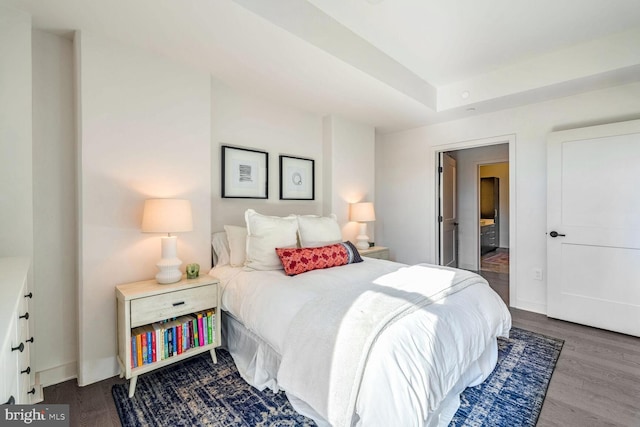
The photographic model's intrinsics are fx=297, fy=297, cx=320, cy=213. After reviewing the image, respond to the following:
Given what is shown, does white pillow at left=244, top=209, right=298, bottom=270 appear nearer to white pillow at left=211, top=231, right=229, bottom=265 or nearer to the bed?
the bed

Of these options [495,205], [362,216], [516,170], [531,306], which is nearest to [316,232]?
[362,216]

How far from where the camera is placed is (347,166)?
3.92 metres

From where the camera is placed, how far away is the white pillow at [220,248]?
8.86 ft

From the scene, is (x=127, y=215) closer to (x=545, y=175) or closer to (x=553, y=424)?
(x=553, y=424)

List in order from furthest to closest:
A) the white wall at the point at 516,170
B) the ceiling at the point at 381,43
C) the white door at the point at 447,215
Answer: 1. the white door at the point at 447,215
2. the white wall at the point at 516,170
3. the ceiling at the point at 381,43

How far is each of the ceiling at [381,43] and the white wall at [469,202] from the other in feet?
7.43

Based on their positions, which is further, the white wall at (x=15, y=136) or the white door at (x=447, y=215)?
Answer: the white door at (x=447, y=215)

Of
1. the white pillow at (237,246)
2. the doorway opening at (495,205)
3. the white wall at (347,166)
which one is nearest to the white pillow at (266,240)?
the white pillow at (237,246)

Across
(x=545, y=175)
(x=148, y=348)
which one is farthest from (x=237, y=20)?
(x=545, y=175)

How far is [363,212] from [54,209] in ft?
9.63

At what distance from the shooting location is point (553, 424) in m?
1.66

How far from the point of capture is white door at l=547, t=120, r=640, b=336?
2754 millimetres

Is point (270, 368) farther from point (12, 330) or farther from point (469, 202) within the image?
point (469, 202)

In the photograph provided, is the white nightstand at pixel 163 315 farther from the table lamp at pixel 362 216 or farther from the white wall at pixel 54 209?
the table lamp at pixel 362 216
